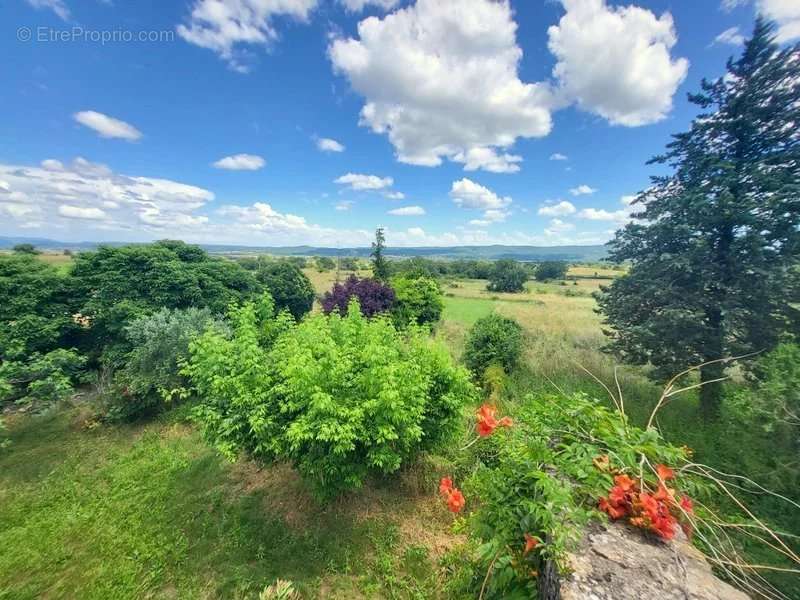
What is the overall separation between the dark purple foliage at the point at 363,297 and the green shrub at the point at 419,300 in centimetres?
129

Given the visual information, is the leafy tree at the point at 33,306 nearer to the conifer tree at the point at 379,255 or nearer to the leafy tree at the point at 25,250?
the leafy tree at the point at 25,250

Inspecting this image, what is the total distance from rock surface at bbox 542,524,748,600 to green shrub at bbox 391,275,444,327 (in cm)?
1727

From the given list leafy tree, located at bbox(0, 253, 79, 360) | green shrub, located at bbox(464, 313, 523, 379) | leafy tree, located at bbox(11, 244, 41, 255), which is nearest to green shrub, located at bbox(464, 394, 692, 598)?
green shrub, located at bbox(464, 313, 523, 379)

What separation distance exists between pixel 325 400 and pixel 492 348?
7396mm

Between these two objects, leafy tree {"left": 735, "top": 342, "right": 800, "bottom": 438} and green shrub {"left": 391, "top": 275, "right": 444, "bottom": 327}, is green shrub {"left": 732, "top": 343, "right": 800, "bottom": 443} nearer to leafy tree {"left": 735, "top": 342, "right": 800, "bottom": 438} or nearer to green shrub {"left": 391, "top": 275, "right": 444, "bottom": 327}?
leafy tree {"left": 735, "top": 342, "right": 800, "bottom": 438}

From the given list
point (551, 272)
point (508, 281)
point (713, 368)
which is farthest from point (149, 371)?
point (551, 272)

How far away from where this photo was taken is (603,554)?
1739mm

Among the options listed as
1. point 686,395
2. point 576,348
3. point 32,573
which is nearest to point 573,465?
point 32,573

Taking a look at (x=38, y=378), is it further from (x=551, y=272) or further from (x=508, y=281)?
(x=551, y=272)

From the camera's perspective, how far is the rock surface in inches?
62.1

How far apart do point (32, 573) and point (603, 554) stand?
766cm

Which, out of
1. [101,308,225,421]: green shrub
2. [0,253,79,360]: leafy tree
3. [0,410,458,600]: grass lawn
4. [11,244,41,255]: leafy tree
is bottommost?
[0,410,458,600]: grass lawn

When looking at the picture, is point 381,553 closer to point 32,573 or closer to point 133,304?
point 32,573

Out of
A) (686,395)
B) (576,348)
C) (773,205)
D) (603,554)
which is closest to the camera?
(603,554)
